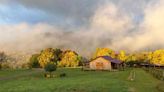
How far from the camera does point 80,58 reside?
156m

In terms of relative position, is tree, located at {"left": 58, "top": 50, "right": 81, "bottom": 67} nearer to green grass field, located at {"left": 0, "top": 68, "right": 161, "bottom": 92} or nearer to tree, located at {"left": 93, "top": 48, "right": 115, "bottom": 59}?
tree, located at {"left": 93, "top": 48, "right": 115, "bottom": 59}

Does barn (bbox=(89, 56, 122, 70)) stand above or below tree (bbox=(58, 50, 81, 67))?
below

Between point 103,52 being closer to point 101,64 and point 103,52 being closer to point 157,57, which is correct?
point 157,57

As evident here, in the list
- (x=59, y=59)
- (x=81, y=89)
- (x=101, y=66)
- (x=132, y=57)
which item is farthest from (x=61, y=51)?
(x=81, y=89)

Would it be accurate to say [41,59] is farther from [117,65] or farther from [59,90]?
[59,90]

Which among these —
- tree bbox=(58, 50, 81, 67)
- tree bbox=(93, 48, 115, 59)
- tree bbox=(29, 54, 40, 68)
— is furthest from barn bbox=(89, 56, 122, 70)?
tree bbox=(93, 48, 115, 59)

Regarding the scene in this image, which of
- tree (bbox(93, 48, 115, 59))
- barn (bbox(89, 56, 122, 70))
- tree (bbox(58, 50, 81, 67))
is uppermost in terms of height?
tree (bbox(93, 48, 115, 59))

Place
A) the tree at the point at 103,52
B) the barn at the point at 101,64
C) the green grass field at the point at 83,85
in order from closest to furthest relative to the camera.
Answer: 1. the green grass field at the point at 83,85
2. the barn at the point at 101,64
3. the tree at the point at 103,52

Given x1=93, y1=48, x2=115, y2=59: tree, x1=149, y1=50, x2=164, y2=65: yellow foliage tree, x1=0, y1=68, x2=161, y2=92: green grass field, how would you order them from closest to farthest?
1. x1=0, y1=68, x2=161, y2=92: green grass field
2. x1=149, y1=50, x2=164, y2=65: yellow foliage tree
3. x1=93, y1=48, x2=115, y2=59: tree

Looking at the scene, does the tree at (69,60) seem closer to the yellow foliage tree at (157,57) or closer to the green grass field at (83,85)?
the yellow foliage tree at (157,57)

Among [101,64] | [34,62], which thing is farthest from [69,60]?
[101,64]

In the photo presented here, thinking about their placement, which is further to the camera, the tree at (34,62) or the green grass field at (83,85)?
the tree at (34,62)

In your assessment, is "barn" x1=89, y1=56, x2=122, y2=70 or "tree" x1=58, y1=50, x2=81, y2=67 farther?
"tree" x1=58, y1=50, x2=81, y2=67

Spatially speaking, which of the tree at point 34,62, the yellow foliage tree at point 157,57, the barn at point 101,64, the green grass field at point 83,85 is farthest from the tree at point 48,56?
the green grass field at point 83,85
